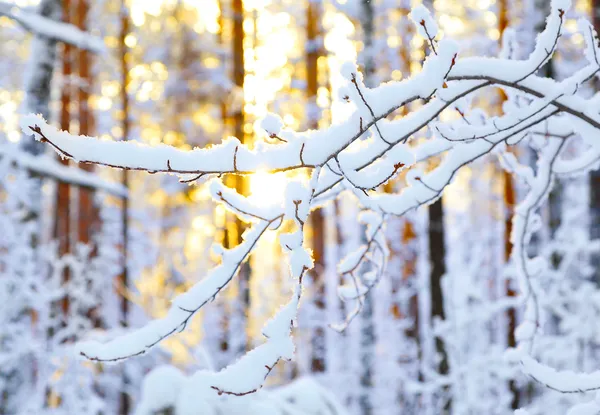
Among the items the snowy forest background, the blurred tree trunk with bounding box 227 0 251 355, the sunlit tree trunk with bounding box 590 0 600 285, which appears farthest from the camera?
the blurred tree trunk with bounding box 227 0 251 355

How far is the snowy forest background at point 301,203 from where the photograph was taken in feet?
5.17

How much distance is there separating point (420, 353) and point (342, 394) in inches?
69.8

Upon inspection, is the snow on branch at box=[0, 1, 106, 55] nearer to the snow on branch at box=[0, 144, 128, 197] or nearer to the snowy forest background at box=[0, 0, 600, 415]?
the snowy forest background at box=[0, 0, 600, 415]

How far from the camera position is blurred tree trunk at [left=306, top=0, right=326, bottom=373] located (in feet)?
37.7

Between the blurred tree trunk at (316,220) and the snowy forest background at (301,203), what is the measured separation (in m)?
0.05

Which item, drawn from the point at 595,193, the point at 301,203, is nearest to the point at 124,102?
the point at 595,193

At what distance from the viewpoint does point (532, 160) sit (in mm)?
8031

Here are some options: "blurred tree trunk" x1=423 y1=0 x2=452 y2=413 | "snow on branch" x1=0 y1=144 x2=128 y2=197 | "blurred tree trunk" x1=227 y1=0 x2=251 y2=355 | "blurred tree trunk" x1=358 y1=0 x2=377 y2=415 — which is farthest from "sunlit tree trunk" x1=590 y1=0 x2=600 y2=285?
"snow on branch" x1=0 y1=144 x2=128 y2=197

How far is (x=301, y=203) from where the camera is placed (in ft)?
4.91

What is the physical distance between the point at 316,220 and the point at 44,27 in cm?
743

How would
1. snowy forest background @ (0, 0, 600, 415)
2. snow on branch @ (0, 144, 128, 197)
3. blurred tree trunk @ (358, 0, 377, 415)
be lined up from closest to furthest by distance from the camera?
1. snowy forest background @ (0, 0, 600, 415)
2. snow on branch @ (0, 144, 128, 197)
3. blurred tree trunk @ (358, 0, 377, 415)

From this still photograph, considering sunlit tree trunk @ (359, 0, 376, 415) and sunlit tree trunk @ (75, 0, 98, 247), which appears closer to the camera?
sunlit tree trunk @ (359, 0, 376, 415)

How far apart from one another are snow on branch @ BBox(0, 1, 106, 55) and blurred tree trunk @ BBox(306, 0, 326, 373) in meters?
5.46

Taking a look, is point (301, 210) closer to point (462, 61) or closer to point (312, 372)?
point (462, 61)
